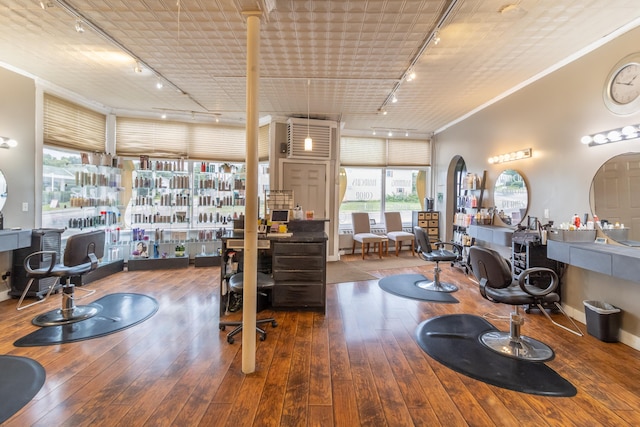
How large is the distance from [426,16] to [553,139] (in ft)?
7.78

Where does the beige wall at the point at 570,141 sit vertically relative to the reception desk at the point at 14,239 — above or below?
above

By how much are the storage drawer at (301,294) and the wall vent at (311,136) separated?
312 centimetres

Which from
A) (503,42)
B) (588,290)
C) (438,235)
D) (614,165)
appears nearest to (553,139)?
(614,165)

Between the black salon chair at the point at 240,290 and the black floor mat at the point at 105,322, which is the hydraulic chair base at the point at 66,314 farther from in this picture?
the black salon chair at the point at 240,290

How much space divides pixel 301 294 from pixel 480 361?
185 cm

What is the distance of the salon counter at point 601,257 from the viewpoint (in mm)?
2383

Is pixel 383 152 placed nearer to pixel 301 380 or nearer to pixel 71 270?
pixel 301 380

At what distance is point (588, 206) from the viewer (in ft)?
10.5

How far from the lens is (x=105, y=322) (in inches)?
122

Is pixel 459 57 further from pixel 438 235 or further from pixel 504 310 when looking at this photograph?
pixel 438 235

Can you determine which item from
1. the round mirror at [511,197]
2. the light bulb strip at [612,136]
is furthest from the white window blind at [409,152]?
the light bulb strip at [612,136]

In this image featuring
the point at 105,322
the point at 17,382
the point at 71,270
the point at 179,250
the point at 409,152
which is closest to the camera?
the point at 17,382

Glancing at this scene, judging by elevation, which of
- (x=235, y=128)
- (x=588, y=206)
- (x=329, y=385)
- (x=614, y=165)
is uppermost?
(x=235, y=128)

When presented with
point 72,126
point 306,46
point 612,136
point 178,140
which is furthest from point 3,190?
point 612,136
